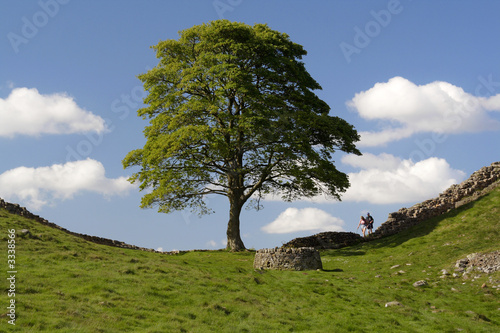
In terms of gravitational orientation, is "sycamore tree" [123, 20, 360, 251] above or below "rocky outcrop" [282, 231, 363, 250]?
above

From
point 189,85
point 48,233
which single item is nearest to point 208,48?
point 189,85

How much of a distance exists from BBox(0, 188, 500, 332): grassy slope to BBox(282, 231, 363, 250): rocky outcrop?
36.5 ft

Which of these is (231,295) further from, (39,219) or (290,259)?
(39,219)

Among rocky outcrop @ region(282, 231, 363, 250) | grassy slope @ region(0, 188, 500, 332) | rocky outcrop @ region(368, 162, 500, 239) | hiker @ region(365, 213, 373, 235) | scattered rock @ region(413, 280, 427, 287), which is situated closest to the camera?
grassy slope @ region(0, 188, 500, 332)

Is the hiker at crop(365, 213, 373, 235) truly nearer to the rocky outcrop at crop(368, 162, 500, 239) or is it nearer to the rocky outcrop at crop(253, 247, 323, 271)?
the rocky outcrop at crop(368, 162, 500, 239)

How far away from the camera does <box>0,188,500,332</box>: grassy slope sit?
14.7 m

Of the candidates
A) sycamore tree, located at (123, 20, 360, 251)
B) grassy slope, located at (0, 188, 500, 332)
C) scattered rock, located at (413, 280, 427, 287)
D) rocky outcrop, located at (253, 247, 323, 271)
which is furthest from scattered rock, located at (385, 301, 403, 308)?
sycamore tree, located at (123, 20, 360, 251)

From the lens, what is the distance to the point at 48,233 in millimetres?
27328

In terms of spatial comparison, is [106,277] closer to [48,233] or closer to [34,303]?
[34,303]

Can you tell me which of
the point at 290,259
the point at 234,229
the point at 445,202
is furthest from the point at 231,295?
the point at 445,202

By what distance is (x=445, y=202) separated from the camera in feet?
125

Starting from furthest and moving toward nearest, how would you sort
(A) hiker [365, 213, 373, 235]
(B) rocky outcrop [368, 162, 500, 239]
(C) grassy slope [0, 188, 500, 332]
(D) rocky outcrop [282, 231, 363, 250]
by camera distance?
1. (A) hiker [365, 213, 373, 235]
2. (D) rocky outcrop [282, 231, 363, 250]
3. (B) rocky outcrop [368, 162, 500, 239]
4. (C) grassy slope [0, 188, 500, 332]

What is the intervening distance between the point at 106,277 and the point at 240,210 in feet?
68.7

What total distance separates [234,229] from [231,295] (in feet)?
64.9
